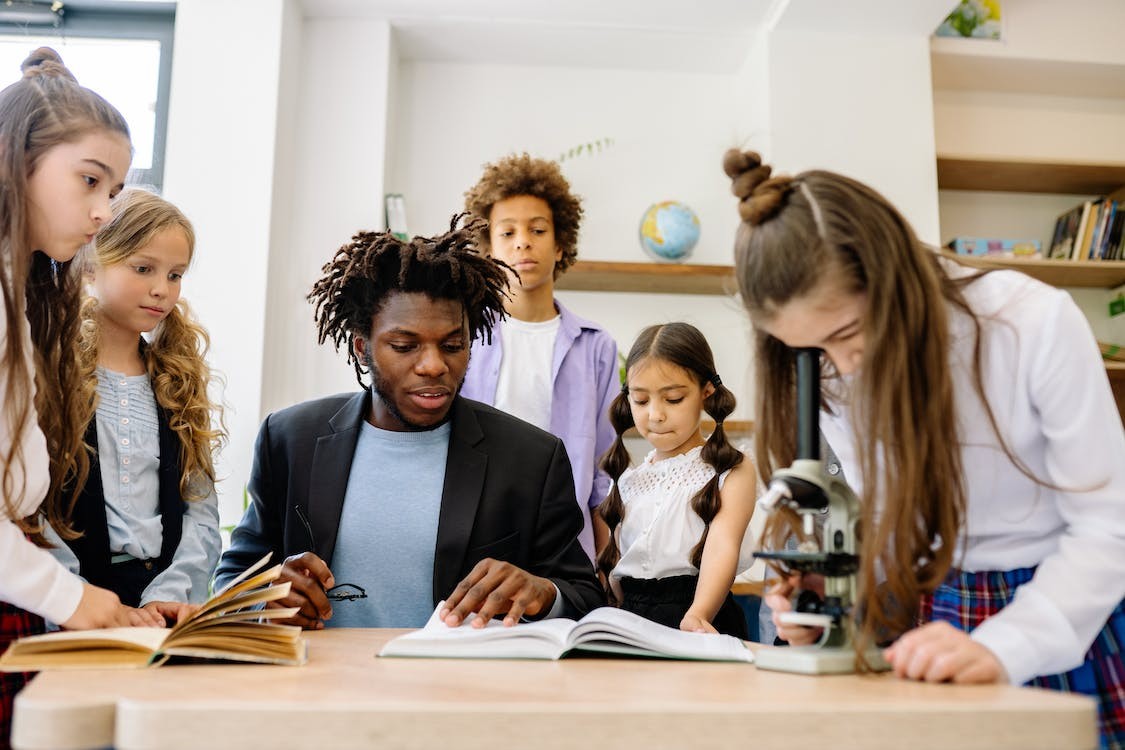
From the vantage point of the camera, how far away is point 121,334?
196cm

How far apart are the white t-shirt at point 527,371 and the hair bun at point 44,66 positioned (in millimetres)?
1282

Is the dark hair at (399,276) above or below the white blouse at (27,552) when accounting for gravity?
above

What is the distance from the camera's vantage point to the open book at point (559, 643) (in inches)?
40.8

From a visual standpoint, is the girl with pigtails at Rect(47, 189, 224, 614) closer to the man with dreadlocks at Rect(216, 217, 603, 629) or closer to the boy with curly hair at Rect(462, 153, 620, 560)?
the man with dreadlocks at Rect(216, 217, 603, 629)

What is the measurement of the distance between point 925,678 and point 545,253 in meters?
1.95

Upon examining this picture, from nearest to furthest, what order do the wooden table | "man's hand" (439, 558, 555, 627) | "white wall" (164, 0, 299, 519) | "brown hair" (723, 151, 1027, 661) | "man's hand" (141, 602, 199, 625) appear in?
the wooden table, "brown hair" (723, 151, 1027, 661), "man's hand" (439, 558, 555, 627), "man's hand" (141, 602, 199, 625), "white wall" (164, 0, 299, 519)

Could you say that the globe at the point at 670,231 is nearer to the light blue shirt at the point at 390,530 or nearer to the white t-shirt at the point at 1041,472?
the light blue shirt at the point at 390,530

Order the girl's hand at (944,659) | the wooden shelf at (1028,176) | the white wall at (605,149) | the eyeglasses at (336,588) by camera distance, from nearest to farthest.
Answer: the girl's hand at (944,659)
the eyeglasses at (336,588)
the wooden shelf at (1028,176)
the white wall at (605,149)

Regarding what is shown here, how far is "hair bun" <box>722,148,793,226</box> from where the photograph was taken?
1.11 m

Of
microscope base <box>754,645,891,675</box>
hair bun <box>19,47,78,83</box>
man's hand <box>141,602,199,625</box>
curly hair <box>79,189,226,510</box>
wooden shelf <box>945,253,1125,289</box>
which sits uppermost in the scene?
wooden shelf <box>945,253,1125,289</box>

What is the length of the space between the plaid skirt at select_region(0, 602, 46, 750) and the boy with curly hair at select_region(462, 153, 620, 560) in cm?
137

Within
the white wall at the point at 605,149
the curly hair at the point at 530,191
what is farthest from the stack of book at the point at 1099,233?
the curly hair at the point at 530,191

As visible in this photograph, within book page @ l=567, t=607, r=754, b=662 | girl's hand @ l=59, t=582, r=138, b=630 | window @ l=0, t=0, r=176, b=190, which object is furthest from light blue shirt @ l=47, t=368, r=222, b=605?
window @ l=0, t=0, r=176, b=190

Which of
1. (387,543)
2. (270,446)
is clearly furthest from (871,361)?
(270,446)
